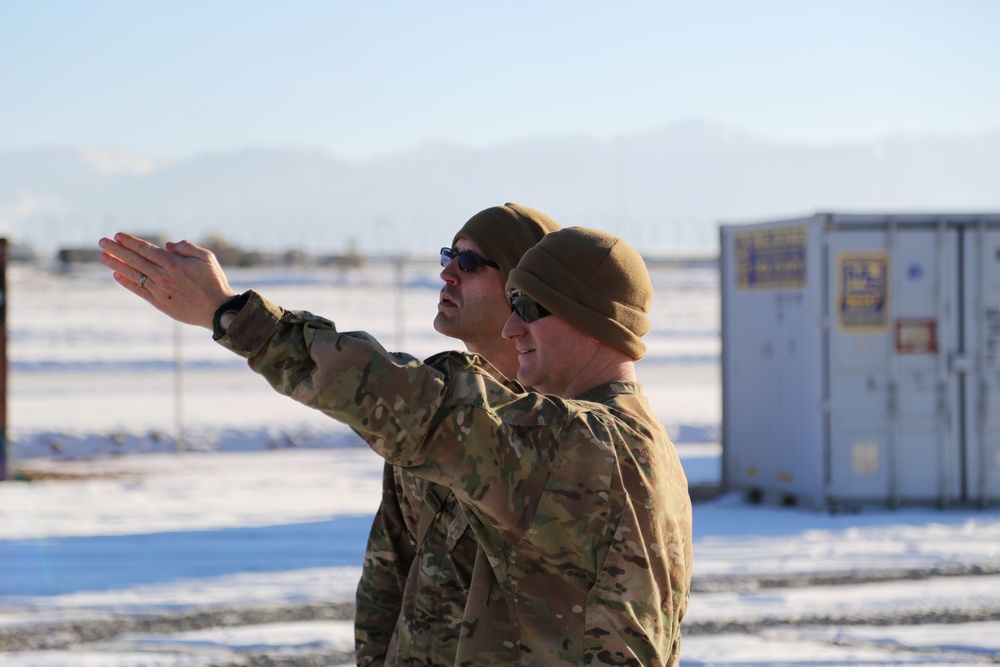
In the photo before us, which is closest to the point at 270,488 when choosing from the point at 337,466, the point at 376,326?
the point at 337,466

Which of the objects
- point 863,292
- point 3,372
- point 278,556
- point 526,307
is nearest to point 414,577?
point 526,307

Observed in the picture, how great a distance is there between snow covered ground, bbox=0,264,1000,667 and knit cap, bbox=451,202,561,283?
3.17 m

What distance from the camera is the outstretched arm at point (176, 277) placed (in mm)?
1796

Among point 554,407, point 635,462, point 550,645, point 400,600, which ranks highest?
point 554,407

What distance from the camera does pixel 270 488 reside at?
33.8 ft

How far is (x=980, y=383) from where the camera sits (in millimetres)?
9320

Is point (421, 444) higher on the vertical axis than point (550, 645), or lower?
higher

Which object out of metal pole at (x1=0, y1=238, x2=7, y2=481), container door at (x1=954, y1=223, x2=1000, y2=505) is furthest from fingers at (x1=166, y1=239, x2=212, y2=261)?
metal pole at (x1=0, y1=238, x2=7, y2=481)

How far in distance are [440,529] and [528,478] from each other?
0.71 meters

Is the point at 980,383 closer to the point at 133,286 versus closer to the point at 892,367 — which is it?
the point at 892,367

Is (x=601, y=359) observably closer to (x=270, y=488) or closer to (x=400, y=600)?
(x=400, y=600)

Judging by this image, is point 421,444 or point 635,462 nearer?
point 421,444

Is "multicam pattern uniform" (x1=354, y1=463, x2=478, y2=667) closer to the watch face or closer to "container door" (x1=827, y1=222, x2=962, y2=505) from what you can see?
the watch face

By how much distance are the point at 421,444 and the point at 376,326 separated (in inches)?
1073
